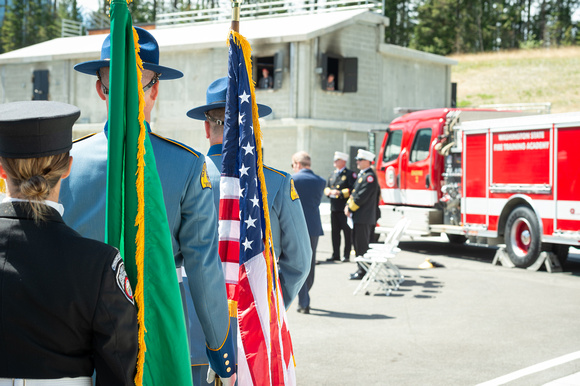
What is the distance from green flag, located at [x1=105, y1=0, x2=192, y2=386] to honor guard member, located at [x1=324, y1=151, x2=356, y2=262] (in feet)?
37.1

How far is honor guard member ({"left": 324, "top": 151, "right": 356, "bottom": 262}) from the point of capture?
45.0ft

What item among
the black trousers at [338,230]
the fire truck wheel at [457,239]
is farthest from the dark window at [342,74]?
the black trousers at [338,230]

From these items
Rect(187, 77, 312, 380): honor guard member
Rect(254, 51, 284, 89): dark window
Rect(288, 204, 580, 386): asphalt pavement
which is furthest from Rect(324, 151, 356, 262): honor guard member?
Rect(254, 51, 284, 89): dark window

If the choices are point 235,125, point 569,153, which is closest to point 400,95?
point 569,153

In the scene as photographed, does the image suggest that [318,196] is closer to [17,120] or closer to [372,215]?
[372,215]

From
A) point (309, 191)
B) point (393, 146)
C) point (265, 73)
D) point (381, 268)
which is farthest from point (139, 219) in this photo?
point (265, 73)

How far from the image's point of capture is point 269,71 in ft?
102

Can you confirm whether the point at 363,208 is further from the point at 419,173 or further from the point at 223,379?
the point at 223,379

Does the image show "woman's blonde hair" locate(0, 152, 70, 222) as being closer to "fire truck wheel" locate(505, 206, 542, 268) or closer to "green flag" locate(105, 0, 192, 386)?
"green flag" locate(105, 0, 192, 386)

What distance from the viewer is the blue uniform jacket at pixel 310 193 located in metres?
10.1

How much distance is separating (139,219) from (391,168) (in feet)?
47.9

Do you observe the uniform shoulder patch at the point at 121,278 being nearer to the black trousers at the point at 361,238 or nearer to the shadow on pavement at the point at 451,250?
the black trousers at the point at 361,238

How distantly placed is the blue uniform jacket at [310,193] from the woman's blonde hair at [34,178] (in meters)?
8.06

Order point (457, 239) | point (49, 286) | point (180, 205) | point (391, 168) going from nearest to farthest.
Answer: point (49, 286) → point (180, 205) → point (391, 168) → point (457, 239)
